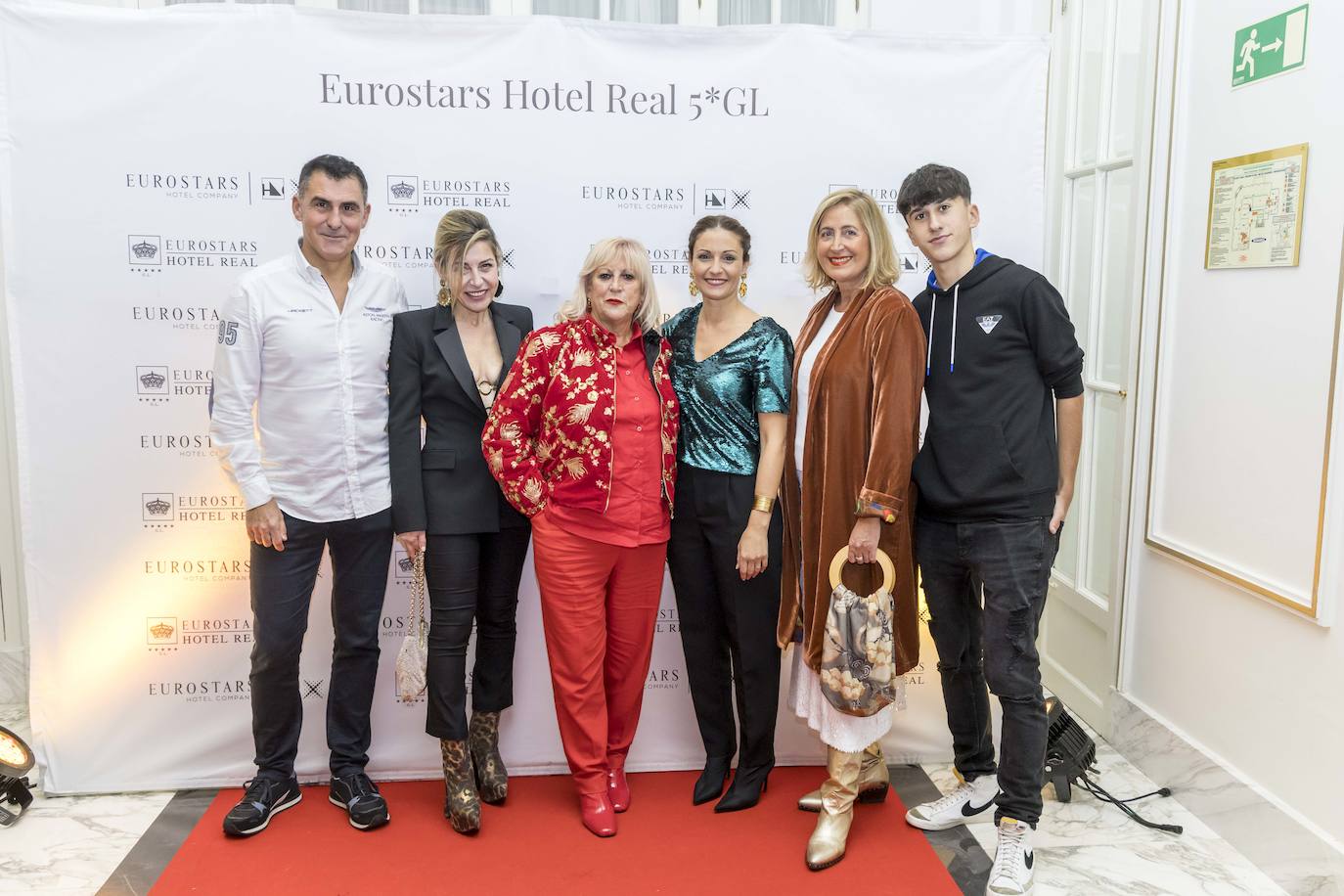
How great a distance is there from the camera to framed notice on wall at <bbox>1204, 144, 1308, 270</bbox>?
2.33m

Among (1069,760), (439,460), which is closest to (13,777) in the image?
(439,460)

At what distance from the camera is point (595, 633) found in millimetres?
2537

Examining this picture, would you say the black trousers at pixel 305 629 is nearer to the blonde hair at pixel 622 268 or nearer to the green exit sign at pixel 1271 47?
the blonde hair at pixel 622 268

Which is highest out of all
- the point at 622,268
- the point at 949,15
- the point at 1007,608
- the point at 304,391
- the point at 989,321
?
the point at 949,15

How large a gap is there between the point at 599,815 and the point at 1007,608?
1.23 meters

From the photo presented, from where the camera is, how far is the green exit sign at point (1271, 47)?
7.60ft

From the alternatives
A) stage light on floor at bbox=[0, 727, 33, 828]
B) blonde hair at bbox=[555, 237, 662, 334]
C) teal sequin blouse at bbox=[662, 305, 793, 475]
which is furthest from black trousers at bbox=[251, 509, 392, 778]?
teal sequin blouse at bbox=[662, 305, 793, 475]

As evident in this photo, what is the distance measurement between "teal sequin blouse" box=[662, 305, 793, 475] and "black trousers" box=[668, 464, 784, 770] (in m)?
0.06

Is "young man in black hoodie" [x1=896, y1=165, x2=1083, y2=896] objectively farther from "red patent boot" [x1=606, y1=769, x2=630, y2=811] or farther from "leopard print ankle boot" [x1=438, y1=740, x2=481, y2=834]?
"leopard print ankle boot" [x1=438, y1=740, x2=481, y2=834]

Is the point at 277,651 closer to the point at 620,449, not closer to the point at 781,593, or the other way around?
the point at 620,449

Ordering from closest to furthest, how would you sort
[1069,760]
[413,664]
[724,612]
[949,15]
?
1. [413,664]
2. [724,612]
3. [1069,760]
4. [949,15]

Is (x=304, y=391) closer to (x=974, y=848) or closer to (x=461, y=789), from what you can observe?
(x=461, y=789)

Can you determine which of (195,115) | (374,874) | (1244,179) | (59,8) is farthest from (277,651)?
(1244,179)

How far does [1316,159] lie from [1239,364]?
54cm
